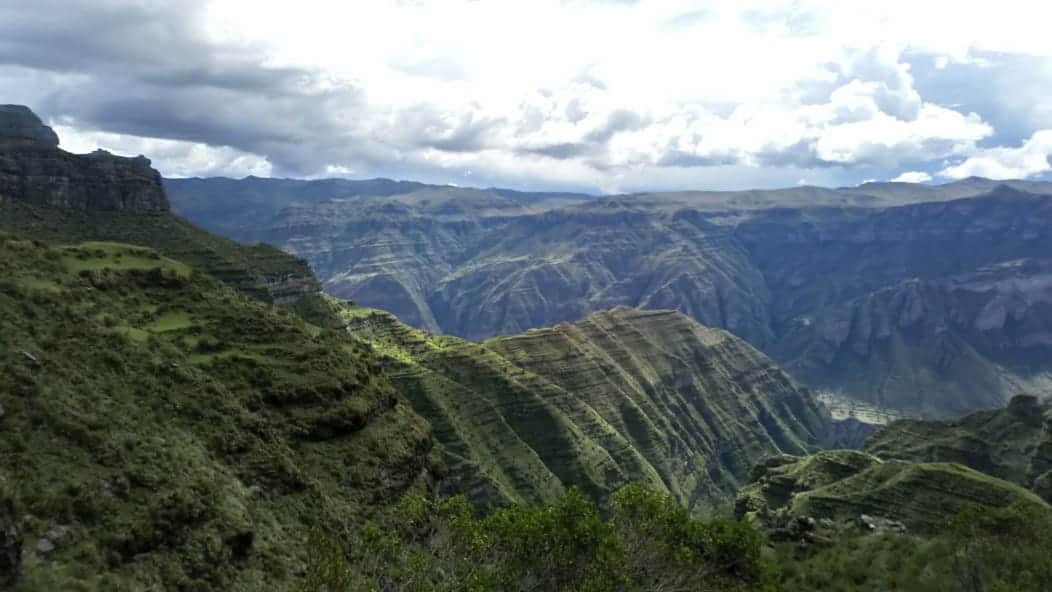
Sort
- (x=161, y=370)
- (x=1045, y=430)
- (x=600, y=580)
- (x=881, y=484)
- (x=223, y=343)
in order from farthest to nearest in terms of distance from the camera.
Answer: (x=1045, y=430)
(x=881, y=484)
(x=223, y=343)
(x=161, y=370)
(x=600, y=580)

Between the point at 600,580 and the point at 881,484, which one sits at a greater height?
the point at 600,580

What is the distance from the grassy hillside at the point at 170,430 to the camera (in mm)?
55781

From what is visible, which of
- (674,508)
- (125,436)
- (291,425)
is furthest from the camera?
(291,425)

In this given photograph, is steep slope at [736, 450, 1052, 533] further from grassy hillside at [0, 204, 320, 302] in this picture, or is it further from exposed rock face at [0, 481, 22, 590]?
grassy hillside at [0, 204, 320, 302]

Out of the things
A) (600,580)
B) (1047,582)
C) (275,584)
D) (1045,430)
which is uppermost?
(600,580)

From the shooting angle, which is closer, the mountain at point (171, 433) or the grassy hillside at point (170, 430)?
the mountain at point (171, 433)

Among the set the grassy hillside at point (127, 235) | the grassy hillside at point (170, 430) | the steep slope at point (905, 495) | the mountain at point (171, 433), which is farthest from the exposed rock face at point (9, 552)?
the grassy hillside at point (127, 235)

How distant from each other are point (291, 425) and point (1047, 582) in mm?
84826

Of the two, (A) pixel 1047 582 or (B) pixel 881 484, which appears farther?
(B) pixel 881 484

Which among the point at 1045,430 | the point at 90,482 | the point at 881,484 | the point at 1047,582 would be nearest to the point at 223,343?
the point at 90,482

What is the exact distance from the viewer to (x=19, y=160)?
630 feet

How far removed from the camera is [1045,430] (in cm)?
18312

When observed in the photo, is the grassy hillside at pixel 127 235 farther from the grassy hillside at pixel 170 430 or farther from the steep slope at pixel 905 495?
the steep slope at pixel 905 495

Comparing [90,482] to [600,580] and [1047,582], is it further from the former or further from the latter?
[1047,582]
